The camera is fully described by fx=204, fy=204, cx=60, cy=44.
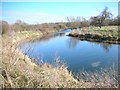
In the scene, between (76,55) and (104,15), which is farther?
(104,15)

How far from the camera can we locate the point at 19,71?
151 inches

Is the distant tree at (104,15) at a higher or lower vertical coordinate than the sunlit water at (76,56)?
higher

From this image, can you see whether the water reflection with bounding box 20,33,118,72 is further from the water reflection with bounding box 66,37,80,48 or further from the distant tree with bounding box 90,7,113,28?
the distant tree with bounding box 90,7,113,28

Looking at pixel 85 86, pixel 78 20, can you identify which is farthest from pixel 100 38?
pixel 78 20

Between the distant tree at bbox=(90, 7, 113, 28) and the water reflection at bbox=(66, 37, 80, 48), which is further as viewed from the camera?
the distant tree at bbox=(90, 7, 113, 28)

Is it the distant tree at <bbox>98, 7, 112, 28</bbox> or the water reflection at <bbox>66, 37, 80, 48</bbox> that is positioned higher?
the distant tree at <bbox>98, 7, 112, 28</bbox>

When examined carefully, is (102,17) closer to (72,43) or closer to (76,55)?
(72,43)

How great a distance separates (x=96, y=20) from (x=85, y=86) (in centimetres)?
3539

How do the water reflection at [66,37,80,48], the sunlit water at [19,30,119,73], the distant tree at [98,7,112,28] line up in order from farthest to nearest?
the distant tree at [98,7,112,28] < the water reflection at [66,37,80,48] < the sunlit water at [19,30,119,73]

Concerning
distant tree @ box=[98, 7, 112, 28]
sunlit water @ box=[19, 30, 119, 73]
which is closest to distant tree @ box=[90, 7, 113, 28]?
distant tree @ box=[98, 7, 112, 28]

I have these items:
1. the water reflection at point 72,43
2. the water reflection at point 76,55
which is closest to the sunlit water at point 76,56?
the water reflection at point 76,55

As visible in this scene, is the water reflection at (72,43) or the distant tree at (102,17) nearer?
the water reflection at (72,43)

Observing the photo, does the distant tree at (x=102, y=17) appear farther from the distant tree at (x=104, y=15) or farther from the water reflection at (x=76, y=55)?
the water reflection at (x=76, y=55)

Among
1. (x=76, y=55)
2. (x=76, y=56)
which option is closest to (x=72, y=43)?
(x=76, y=55)
